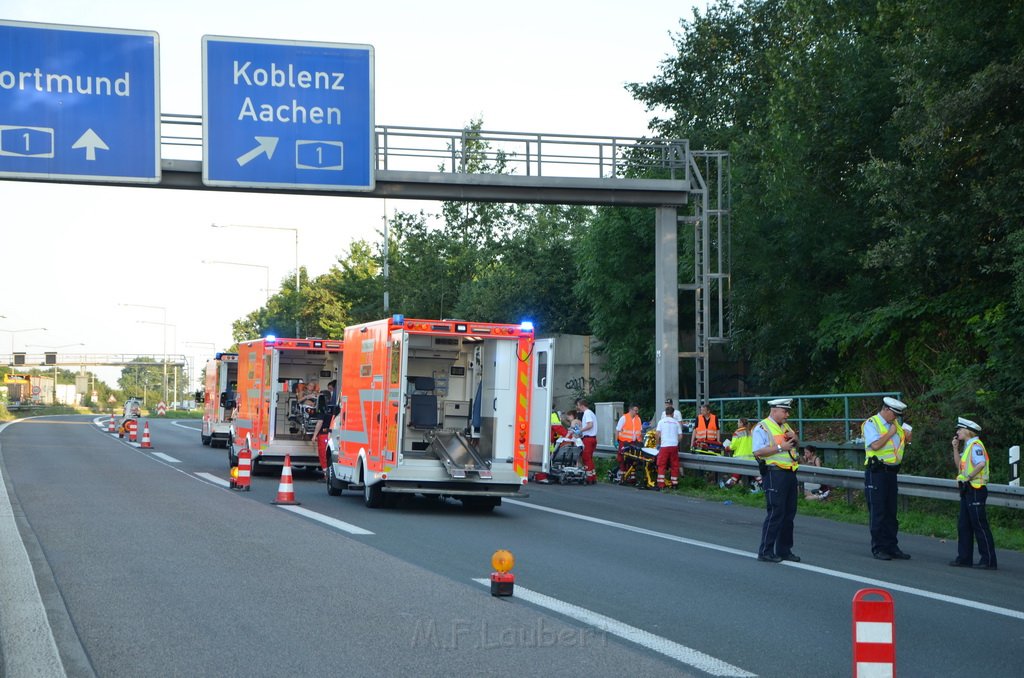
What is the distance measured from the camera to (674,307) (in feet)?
89.2

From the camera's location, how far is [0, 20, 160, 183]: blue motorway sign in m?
20.0

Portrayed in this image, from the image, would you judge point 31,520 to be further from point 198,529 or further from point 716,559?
point 716,559

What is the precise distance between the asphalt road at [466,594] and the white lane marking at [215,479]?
3.88 meters

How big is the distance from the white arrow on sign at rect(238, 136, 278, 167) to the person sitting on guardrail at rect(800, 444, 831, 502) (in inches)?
432

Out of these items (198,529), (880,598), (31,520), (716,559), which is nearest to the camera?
(880,598)

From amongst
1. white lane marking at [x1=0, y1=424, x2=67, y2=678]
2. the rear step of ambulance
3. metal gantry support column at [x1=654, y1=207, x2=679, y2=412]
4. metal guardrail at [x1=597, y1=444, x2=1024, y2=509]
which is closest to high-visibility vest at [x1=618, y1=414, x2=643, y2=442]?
metal guardrail at [x1=597, y1=444, x2=1024, y2=509]

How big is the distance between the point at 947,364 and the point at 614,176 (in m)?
7.74

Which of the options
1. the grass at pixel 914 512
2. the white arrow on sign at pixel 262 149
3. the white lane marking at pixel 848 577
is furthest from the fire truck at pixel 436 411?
the grass at pixel 914 512

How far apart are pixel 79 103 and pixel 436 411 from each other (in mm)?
8064

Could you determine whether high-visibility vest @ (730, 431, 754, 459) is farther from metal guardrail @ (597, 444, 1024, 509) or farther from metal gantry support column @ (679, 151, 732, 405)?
metal gantry support column @ (679, 151, 732, 405)

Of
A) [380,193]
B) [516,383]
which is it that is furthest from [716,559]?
[380,193]

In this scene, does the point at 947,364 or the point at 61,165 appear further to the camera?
the point at 947,364

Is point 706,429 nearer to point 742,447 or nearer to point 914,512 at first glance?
point 742,447

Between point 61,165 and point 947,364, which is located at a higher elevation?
point 61,165
